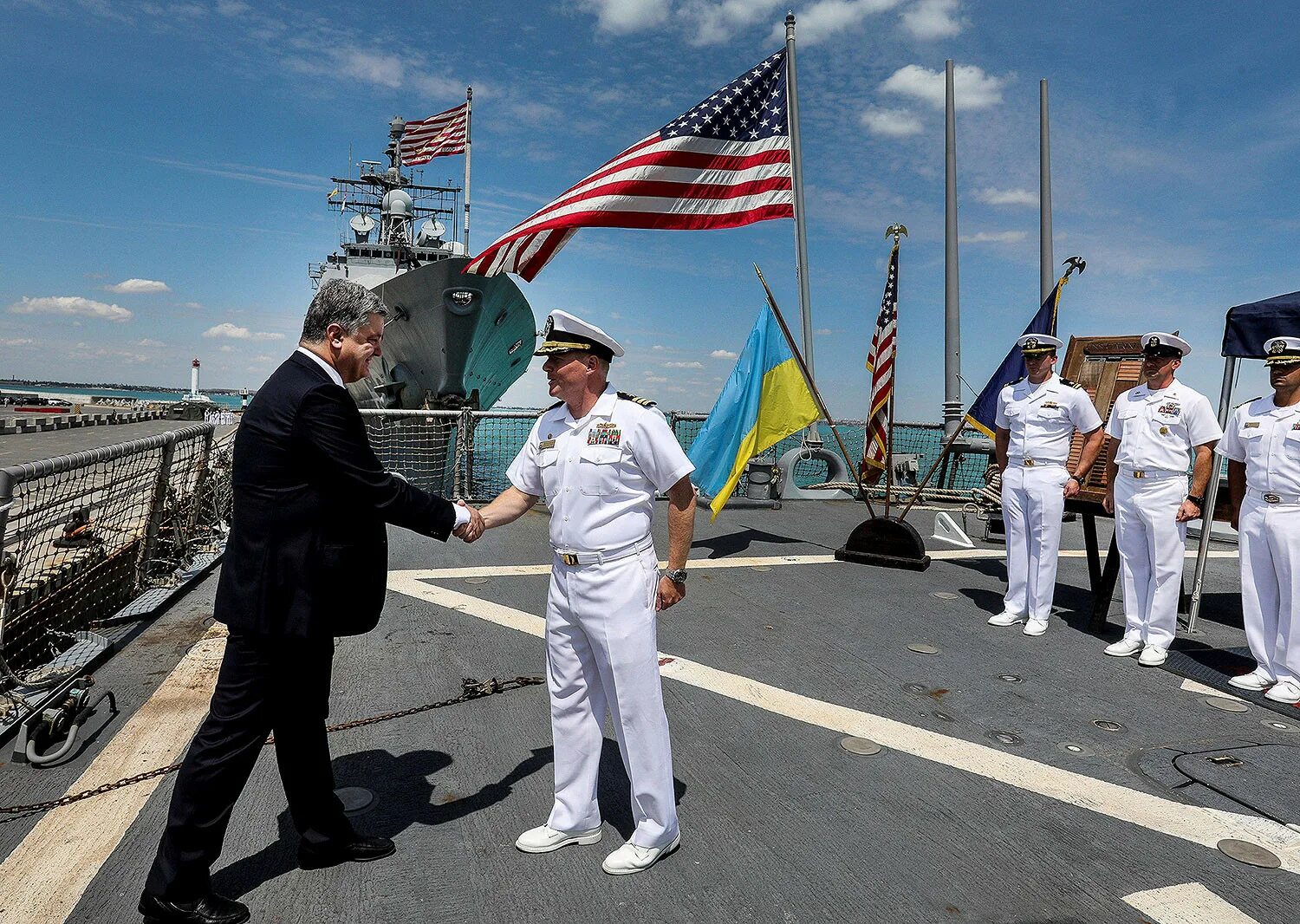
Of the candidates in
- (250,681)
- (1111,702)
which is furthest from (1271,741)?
(250,681)

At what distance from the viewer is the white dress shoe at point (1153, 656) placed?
14.1 ft

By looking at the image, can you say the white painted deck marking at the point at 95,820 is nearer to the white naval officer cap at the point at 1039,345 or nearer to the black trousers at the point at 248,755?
the black trousers at the point at 248,755

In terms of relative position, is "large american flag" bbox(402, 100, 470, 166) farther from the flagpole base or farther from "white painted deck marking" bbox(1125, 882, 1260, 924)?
"white painted deck marking" bbox(1125, 882, 1260, 924)

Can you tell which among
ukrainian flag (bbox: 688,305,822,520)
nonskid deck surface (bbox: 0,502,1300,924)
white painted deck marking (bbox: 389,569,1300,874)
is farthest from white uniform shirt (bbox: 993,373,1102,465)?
white painted deck marking (bbox: 389,569,1300,874)

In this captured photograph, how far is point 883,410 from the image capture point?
6941mm

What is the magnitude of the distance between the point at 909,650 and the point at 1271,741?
164 cm

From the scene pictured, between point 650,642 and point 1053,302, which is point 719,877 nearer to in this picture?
point 650,642

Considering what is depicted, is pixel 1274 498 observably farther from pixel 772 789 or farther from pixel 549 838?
pixel 549 838

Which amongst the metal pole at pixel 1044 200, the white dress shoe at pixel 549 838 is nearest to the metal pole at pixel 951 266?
the metal pole at pixel 1044 200

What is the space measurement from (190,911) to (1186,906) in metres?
2.71

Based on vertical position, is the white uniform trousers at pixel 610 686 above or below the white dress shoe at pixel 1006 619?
above

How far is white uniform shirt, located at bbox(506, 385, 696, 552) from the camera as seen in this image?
92.1 inches

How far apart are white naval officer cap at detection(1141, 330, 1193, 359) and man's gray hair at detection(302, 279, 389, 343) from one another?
4.53 metres

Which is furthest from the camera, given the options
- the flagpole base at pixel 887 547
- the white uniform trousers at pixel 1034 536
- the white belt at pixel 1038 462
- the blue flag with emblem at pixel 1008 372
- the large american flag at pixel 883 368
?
the large american flag at pixel 883 368
